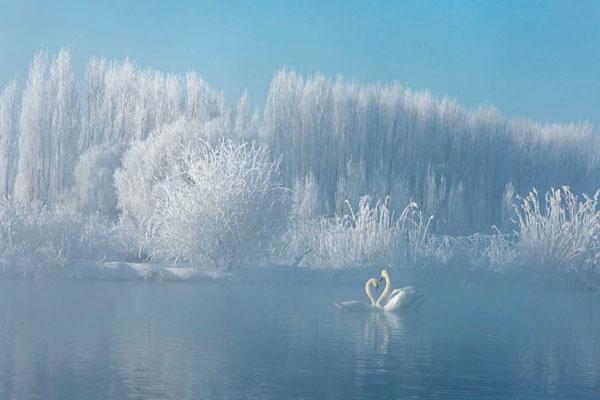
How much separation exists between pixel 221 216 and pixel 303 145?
41.2 ft

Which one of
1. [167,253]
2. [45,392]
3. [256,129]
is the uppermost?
[256,129]

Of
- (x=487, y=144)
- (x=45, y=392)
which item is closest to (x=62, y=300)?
(x=45, y=392)

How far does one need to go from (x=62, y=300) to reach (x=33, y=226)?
4967mm

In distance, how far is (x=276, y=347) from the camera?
10.1 metres

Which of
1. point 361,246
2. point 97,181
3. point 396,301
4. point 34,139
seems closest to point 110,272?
point 361,246

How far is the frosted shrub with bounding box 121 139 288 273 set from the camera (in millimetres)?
18719

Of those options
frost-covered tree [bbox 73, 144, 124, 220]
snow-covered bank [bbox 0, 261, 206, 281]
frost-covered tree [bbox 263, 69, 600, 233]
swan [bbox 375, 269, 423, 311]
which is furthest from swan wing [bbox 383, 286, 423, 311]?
frost-covered tree [bbox 263, 69, 600, 233]

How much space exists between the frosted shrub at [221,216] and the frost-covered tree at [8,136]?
11.8m

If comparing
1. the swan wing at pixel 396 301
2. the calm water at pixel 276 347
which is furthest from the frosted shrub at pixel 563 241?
the swan wing at pixel 396 301

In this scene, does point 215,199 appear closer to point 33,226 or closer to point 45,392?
point 33,226

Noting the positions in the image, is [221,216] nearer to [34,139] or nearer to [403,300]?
[403,300]

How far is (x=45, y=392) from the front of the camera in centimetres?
739

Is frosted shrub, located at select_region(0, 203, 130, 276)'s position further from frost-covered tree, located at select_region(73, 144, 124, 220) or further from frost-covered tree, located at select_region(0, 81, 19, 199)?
frost-covered tree, located at select_region(0, 81, 19, 199)

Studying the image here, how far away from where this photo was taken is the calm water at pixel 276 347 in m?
7.96
